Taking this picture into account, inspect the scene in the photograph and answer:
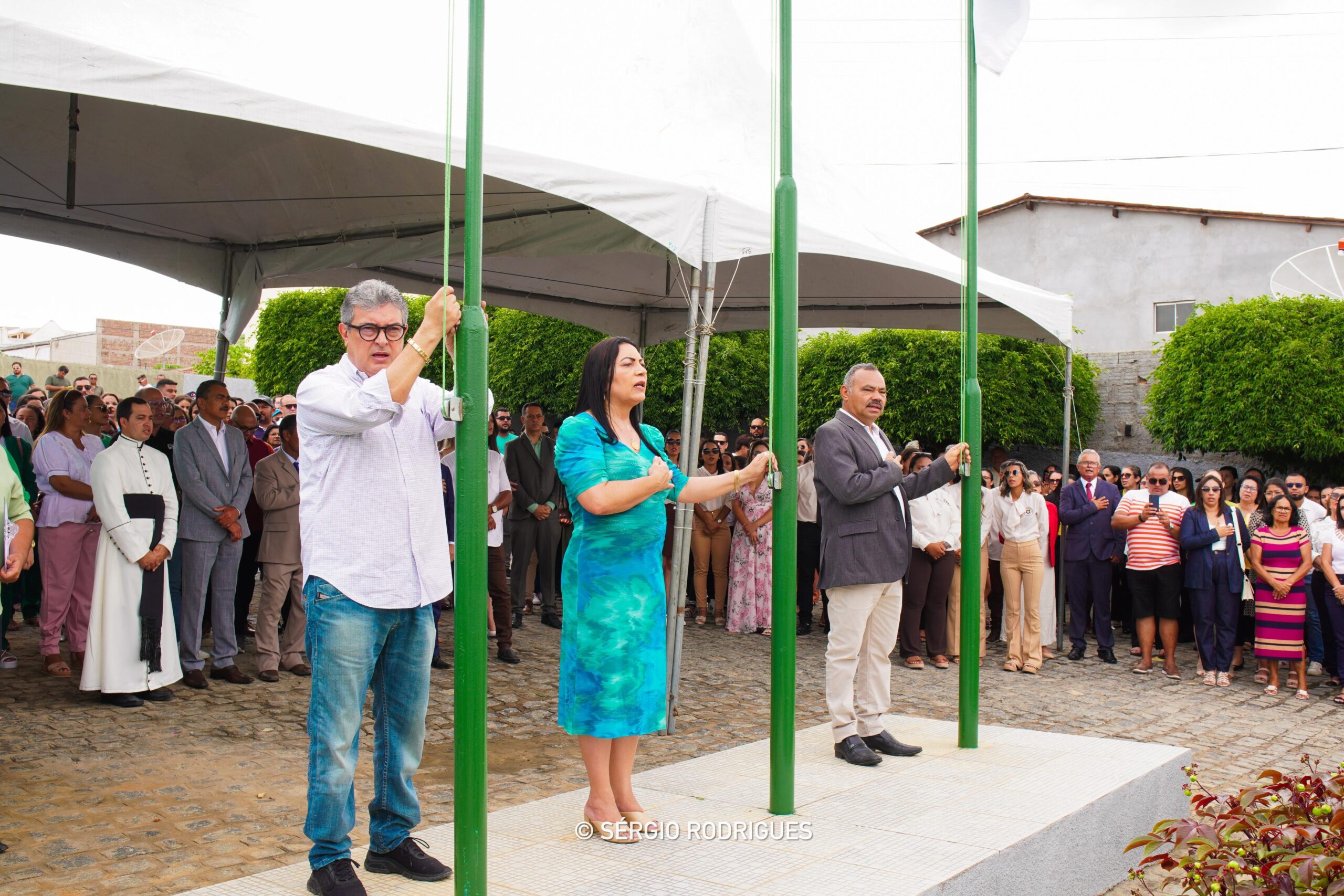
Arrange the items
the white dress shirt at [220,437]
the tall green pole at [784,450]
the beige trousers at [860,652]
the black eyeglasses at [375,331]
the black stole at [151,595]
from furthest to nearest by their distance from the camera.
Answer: the white dress shirt at [220,437], the black stole at [151,595], the beige trousers at [860,652], the tall green pole at [784,450], the black eyeglasses at [375,331]

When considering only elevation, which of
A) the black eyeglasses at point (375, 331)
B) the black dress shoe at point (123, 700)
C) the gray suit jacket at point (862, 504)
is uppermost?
the black eyeglasses at point (375, 331)

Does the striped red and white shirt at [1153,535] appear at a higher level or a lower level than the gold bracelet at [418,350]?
lower

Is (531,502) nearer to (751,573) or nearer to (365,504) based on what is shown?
(751,573)

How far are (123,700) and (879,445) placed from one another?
4.52 metres

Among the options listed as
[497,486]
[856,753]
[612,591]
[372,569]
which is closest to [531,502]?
[497,486]

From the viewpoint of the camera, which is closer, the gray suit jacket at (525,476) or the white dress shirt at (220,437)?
the white dress shirt at (220,437)

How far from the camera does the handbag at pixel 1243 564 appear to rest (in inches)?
364

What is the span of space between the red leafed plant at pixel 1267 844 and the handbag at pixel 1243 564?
6.38 metres

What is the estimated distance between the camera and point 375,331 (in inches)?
129

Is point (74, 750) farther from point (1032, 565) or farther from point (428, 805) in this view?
point (1032, 565)

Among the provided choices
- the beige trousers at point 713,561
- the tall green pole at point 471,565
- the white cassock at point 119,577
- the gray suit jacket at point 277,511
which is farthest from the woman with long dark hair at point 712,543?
the tall green pole at point 471,565

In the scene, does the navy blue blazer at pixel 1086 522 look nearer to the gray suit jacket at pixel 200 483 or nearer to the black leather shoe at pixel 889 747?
the black leather shoe at pixel 889 747

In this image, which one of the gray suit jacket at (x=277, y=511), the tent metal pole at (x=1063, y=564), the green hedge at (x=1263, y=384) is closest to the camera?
the gray suit jacket at (x=277, y=511)

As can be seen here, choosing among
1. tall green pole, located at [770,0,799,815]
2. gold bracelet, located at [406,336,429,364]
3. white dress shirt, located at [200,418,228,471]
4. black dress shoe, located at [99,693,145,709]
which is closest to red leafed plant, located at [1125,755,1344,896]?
tall green pole, located at [770,0,799,815]
